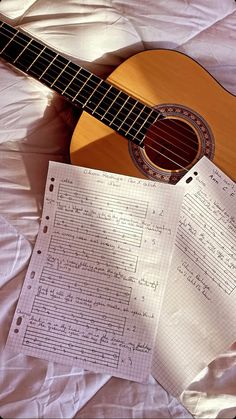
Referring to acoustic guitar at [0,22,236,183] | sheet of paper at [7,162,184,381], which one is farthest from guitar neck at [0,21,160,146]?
sheet of paper at [7,162,184,381]

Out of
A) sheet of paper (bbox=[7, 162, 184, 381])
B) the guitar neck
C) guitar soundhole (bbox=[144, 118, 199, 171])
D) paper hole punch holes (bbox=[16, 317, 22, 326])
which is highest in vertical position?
the guitar neck

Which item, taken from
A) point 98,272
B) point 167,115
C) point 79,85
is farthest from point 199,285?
point 79,85

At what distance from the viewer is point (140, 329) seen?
0.81m

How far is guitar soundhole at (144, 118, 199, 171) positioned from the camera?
893 mm

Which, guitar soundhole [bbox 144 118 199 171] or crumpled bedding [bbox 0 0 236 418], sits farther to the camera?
guitar soundhole [bbox 144 118 199 171]

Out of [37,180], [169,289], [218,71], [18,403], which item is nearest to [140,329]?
[169,289]

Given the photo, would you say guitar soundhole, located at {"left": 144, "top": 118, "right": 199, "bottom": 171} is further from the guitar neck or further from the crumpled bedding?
the crumpled bedding

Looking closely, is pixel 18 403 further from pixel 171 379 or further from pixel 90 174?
pixel 90 174

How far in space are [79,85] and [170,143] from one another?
21 centimetres

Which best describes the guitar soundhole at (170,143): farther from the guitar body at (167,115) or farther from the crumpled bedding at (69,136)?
the crumpled bedding at (69,136)

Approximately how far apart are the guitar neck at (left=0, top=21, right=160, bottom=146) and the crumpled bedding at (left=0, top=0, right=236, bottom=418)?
26mm

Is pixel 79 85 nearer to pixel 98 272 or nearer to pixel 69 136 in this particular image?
pixel 69 136

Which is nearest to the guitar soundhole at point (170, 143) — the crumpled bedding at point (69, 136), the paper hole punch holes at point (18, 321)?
the crumpled bedding at point (69, 136)

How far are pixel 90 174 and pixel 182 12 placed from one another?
38 cm
